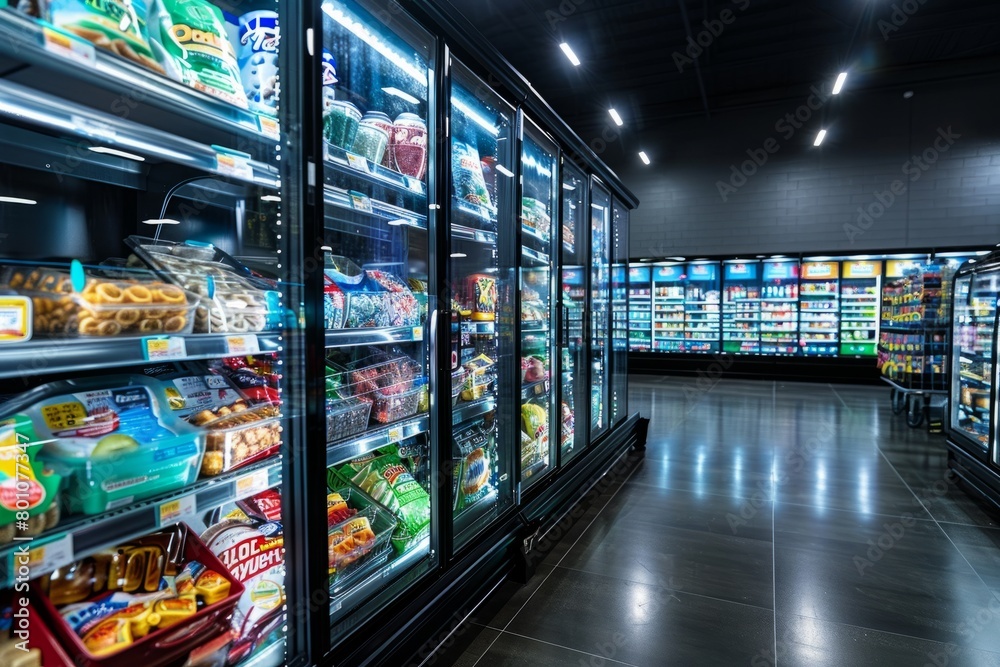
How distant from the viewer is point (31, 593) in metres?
0.98

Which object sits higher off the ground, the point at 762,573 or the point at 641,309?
the point at 641,309

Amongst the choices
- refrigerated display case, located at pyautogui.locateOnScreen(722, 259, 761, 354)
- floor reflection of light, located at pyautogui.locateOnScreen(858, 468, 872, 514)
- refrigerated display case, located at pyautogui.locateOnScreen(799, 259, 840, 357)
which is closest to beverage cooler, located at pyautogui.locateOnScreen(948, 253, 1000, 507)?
floor reflection of light, located at pyautogui.locateOnScreen(858, 468, 872, 514)

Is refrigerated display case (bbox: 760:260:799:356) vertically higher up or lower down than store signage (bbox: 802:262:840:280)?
lower down

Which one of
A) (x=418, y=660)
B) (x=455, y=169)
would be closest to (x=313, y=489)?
(x=418, y=660)

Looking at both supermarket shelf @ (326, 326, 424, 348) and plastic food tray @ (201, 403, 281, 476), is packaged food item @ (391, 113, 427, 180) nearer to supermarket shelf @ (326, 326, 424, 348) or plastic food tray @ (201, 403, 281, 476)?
supermarket shelf @ (326, 326, 424, 348)

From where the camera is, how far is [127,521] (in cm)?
97

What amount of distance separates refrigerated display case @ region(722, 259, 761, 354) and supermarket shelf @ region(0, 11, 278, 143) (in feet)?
35.5

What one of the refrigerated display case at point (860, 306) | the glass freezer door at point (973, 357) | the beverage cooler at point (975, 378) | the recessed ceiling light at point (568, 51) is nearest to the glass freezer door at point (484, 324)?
the beverage cooler at point (975, 378)

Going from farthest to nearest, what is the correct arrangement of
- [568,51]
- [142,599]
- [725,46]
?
[725,46] < [568,51] < [142,599]

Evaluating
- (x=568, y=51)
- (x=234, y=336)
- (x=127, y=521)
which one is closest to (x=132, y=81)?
(x=234, y=336)

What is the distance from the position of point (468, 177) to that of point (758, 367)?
31.3ft

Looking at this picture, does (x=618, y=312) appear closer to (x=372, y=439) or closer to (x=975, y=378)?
(x=975, y=378)

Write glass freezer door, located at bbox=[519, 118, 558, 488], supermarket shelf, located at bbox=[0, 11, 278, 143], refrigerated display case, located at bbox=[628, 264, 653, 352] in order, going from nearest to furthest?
1. supermarket shelf, located at bbox=[0, 11, 278, 143]
2. glass freezer door, located at bbox=[519, 118, 558, 488]
3. refrigerated display case, located at bbox=[628, 264, 653, 352]

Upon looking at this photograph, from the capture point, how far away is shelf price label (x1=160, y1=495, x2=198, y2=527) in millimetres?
1036
